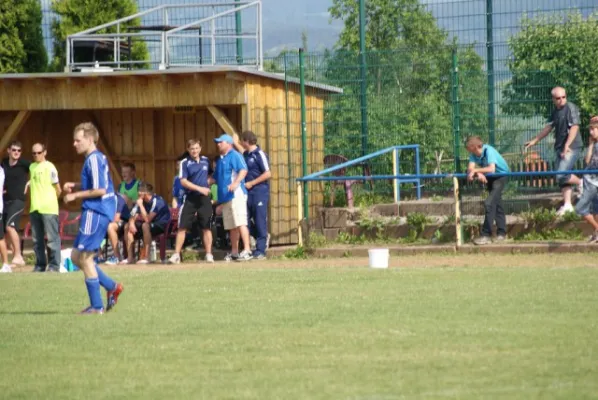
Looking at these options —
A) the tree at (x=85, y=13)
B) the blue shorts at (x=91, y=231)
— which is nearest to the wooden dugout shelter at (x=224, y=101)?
the tree at (x=85, y=13)

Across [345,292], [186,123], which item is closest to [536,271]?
[345,292]

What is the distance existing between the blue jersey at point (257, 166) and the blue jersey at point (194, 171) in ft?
2.58

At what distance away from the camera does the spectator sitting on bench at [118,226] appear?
771 inches

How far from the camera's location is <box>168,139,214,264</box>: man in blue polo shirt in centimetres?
1877

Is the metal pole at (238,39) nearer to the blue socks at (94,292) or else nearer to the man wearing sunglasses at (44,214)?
the man wearing sunglasses at (44,214)

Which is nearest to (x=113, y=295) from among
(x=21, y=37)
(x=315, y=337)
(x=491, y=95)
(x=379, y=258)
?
(x=315, y=337)

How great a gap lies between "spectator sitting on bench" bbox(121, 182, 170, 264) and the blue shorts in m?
7.76

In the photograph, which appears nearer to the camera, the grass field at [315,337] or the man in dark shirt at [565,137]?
the grass field at [315,337]

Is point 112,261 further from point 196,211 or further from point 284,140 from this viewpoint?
point 284,140

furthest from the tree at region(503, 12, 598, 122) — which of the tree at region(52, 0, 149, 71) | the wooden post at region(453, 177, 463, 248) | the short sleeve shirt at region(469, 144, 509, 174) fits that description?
the tree at region(52, 0, 149, 71)

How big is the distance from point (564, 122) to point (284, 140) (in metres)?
5.05

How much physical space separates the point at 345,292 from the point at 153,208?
741 cm

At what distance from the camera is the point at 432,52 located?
20.0 m

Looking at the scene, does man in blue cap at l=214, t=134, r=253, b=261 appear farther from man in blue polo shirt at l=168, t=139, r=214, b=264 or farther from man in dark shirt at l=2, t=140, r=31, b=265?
man in dark shirt at l=2, t=140, r=31, b=265
